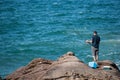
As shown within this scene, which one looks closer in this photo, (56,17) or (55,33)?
(55,33)

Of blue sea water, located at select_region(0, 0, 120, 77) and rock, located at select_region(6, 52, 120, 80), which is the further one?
blue sea water, located at select_region(0, 0, 120, 77)

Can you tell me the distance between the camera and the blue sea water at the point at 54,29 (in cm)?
2912

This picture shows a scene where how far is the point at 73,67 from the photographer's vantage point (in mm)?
12227

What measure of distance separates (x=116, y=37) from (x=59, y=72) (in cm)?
2213

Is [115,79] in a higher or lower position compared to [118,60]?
higher

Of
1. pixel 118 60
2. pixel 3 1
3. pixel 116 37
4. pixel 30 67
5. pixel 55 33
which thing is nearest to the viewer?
pixel 30 67

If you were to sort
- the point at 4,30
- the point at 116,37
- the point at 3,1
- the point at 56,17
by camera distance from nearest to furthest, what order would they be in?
the point at 116,37
the point at 4,30
the point at 56,17
the point at 3,1

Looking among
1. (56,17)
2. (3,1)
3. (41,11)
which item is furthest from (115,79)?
(3,1)

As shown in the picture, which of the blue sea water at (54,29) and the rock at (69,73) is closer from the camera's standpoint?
Answer: the rock at (69,73)

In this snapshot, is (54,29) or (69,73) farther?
(54,29)

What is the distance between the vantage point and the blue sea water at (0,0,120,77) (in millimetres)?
29125

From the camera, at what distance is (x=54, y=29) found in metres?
39.5

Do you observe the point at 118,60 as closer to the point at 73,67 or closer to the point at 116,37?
the point at 116,37

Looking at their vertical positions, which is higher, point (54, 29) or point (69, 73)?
point (69, 73)
